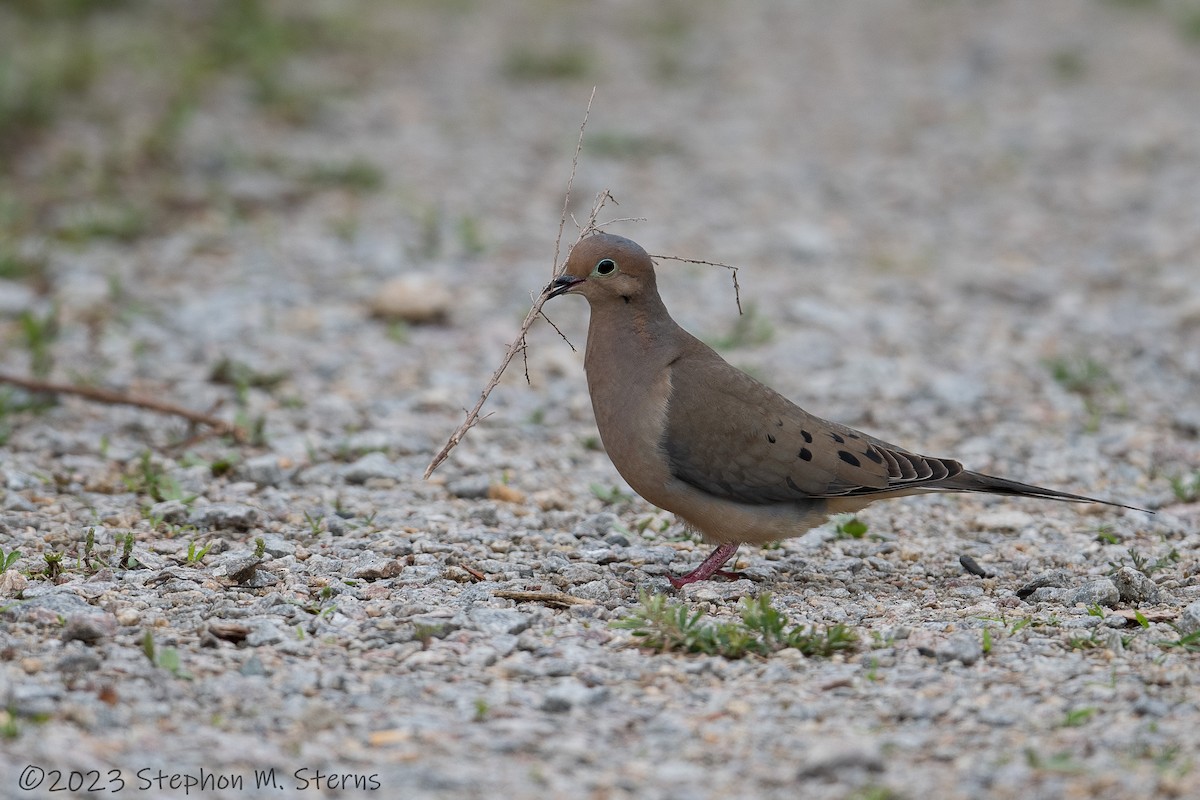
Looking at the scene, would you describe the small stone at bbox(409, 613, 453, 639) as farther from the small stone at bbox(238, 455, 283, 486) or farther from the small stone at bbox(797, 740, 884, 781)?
the small stone at bbox(238, 455, 283, 486)

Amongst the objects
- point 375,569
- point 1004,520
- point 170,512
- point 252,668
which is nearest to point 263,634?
point 252,668

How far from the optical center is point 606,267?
16.6ft

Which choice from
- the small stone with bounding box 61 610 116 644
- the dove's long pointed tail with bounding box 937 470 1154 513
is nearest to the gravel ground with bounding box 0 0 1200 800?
the small stone with bounding box 61 610 116 644

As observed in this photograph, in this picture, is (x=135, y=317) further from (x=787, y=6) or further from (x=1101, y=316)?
(x=787, y=6)

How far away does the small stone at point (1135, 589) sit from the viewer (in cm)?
460

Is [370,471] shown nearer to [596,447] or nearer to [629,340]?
[596,447]

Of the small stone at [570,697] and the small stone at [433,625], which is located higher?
the small stone at [570,697]

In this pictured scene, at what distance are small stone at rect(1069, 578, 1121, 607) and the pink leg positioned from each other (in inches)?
43.8

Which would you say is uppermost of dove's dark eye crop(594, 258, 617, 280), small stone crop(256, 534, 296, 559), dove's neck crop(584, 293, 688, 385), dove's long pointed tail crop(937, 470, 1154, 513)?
dove's dark eye crop(594, 258, 617, 280)

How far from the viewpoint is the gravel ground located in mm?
3533

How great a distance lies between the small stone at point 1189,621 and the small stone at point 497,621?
191 cm

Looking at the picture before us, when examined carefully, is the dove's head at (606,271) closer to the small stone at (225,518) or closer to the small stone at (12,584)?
the small stone at (225,518)

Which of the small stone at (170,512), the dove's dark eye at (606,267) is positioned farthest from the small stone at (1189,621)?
the small stone at (170,512)

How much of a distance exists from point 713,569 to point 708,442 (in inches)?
17.3
